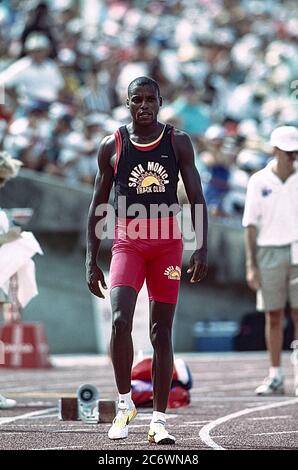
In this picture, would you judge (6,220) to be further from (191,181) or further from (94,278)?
(191,181)

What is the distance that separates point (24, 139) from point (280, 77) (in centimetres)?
760

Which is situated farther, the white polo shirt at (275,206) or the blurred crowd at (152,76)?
the blurred crowd at (152,76)

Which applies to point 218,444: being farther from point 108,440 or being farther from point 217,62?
point 217,62

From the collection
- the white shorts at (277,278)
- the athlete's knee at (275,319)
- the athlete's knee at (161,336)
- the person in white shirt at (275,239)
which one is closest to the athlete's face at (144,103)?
the athlete's knee at (161,336)

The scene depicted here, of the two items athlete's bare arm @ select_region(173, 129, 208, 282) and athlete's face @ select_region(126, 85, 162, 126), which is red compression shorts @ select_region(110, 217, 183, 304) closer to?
athlete's bare arm @ select_region(173, 129, 208, 282)

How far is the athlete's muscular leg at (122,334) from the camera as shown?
318 inches

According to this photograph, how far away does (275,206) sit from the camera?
12.2 meters

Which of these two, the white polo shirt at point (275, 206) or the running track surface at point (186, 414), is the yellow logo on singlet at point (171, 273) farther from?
the white polo shirt at point (275, 206)

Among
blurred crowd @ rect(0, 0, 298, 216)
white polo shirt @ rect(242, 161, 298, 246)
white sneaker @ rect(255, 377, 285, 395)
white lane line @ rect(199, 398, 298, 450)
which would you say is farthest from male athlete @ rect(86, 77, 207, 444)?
blurred crowd @ rect(0, 0, 298, 216)

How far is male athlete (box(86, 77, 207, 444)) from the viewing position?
8.19 m

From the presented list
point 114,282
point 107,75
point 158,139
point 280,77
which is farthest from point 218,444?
point 280,77

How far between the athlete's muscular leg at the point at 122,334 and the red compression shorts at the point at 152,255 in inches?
4.2

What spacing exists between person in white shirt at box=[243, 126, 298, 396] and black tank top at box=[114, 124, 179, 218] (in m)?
3.98

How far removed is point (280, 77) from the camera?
79.3 feet
